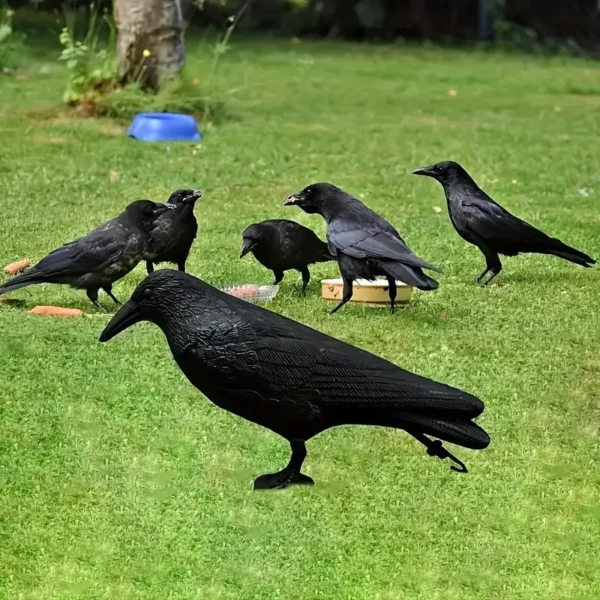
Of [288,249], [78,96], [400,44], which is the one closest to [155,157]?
[78,96]

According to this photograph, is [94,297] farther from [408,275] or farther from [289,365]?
[289,365]

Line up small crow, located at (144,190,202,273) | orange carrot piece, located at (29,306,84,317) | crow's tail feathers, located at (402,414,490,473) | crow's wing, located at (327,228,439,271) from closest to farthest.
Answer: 1. crow's tail feathers, located at (402,414,490,473)
2. crow's wing, located at (327,228,439,271)
3. small crow, located at (144,190,202,273)
4. orange carrot piece, located at (29,306,84,317)

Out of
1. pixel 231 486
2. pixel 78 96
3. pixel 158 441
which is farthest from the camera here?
pixel 78 96

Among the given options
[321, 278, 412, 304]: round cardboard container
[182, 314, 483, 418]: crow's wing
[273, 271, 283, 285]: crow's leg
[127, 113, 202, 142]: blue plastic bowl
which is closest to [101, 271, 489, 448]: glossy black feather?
[182, 314, 483, 418]: crow's wing

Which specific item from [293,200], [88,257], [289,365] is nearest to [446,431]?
[289,365]

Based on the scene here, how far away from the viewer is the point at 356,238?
17.9 feet

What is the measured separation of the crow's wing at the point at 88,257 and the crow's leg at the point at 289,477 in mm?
2737

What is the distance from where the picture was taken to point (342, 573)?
3.70 meters

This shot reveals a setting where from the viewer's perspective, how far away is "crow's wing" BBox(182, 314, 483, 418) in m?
2.51

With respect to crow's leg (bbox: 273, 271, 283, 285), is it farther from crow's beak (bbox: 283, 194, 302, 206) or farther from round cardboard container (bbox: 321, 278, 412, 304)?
crow's beak (bbox: 283, 194, 302, 206)

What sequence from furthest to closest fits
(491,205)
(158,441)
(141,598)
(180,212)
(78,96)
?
(78,96) < (491,205) < (180,212) < (158,441) < (141,598)

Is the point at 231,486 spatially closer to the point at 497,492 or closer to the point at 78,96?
the point at 497,492

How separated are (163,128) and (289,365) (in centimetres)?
777

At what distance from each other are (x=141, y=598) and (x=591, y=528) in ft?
4.93
